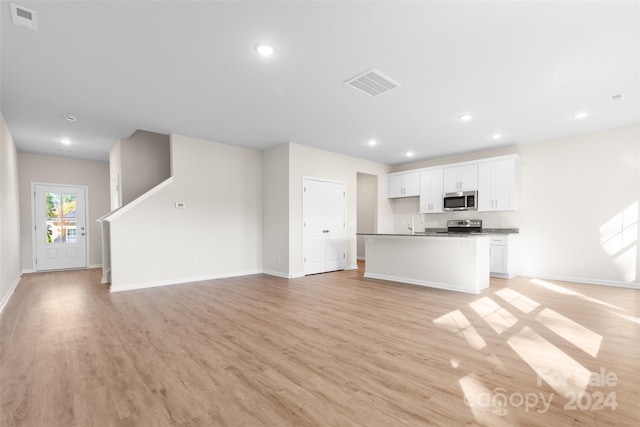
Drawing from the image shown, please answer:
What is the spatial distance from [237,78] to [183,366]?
2990 mm

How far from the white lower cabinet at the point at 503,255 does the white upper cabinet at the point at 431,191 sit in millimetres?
1484

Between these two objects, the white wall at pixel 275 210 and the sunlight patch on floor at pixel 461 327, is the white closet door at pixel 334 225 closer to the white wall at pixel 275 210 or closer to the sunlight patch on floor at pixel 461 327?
the white wall at pixel 275 210

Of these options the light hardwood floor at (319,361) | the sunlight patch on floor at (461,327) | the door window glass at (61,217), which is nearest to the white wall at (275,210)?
the light hardwood floor at (319,361)

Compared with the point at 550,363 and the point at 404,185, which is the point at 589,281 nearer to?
the point at 404,185

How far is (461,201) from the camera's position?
6.87 meters

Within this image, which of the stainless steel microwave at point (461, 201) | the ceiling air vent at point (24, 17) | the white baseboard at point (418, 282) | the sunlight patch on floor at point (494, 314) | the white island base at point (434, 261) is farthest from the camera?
the stainless steel microwave at point (461, 201)

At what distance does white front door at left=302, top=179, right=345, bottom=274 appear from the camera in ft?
21.5

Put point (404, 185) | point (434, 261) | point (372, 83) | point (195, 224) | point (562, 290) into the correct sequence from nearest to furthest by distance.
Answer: point (372, 83) → point (562, 290) → point (434, 261) → point (195, 224) → point (404, 185)

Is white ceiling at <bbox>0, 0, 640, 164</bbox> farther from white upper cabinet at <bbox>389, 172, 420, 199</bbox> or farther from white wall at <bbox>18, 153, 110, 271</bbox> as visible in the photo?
white upper cabinet at <bbox>389, 172, 420, 199</bbox>

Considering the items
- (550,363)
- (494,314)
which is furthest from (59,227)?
(550,363)

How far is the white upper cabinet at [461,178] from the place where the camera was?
672 cm

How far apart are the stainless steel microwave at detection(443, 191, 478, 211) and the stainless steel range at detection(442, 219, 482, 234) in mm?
344

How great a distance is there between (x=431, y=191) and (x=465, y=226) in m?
1.17

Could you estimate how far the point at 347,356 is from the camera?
249cm
